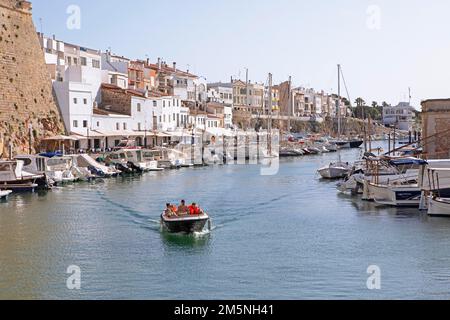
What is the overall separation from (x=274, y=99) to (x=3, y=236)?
105m

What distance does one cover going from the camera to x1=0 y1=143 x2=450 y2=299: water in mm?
16875

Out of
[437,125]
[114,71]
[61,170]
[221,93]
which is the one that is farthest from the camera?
[221,93]

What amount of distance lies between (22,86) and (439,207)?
112ft

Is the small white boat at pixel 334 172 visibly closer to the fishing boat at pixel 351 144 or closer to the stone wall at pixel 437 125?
the stone wall at pixel 437 125

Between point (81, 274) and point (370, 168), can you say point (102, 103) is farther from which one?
point (81, 274)

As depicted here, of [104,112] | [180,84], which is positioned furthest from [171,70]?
[104,112]

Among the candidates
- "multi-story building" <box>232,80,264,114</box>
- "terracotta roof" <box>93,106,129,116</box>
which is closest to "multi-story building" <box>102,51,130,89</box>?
"terracotta roof" <box>93,106,129,116</box>

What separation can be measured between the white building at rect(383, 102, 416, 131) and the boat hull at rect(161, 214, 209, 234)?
136501 mm

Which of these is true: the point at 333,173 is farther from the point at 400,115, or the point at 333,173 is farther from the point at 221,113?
the point at 400,115

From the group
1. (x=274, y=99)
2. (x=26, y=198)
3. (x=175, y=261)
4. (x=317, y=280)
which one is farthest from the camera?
(x=274, y=99)

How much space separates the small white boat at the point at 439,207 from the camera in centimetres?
2652

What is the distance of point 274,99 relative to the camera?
415ft

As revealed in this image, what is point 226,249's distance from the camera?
21.4 m
